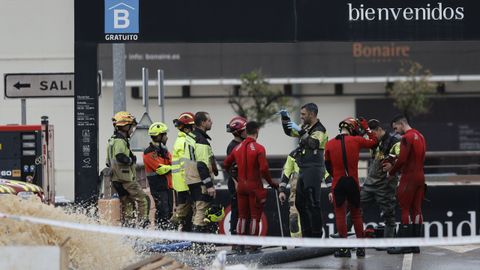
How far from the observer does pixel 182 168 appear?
15.0 meters

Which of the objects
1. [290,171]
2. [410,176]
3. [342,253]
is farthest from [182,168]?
[410,176]

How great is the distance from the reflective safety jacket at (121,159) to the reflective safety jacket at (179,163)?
69 cm

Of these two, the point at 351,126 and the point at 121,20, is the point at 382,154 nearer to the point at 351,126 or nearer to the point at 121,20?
the point at 351,126

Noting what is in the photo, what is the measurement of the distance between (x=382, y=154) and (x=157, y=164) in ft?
11.6

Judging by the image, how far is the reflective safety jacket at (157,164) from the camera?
53.5 ft

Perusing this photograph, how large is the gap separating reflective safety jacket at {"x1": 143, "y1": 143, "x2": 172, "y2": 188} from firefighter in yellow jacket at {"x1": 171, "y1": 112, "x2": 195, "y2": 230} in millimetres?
1136

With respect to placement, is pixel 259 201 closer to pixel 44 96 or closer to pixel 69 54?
pixel 44 96

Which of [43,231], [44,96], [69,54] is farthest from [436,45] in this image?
[43,231]

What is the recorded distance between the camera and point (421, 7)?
1417 centimetres

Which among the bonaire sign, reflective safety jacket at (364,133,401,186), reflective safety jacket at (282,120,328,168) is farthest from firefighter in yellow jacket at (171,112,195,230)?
reflective safety jacket at (364,133,401,186)

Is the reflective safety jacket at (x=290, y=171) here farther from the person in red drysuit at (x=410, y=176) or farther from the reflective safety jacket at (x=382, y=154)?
the person in red drysuit at (x=410, y=176)

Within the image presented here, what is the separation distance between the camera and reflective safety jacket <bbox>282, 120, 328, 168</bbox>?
Answer: 44.3 feet

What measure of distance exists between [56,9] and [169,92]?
20351 millimetres

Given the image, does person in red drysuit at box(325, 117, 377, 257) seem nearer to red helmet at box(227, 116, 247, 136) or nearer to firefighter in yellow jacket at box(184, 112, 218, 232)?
red helmet at box(227, 116, 247, 136)
